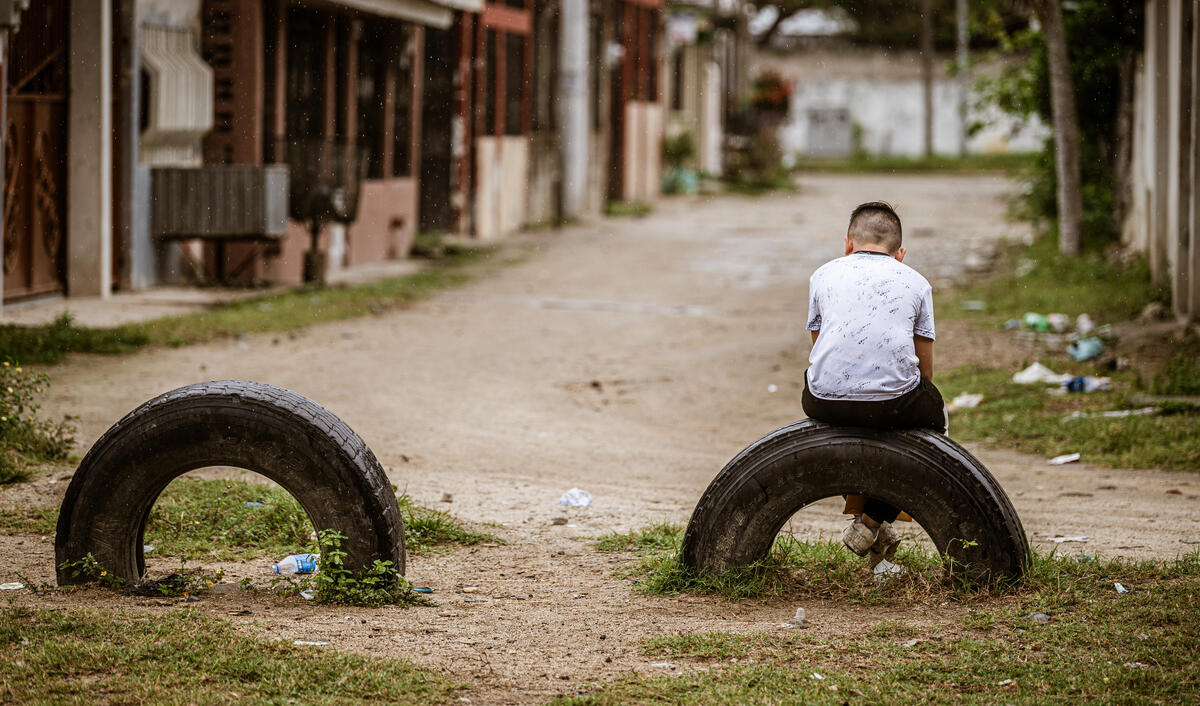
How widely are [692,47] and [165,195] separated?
24823mm

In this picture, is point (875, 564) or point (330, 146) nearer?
point (875, 564)

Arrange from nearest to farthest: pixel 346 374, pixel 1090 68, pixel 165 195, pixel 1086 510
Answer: pixel 1086 510 → pixel 346 374 → pixel 165 195 → pixel 1090 68

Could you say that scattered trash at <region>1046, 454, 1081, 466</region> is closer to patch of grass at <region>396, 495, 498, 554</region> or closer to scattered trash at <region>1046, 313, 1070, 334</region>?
patch of grass at <region>396, 495, 498, 554</region>

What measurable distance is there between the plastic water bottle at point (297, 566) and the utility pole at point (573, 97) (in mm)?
19367

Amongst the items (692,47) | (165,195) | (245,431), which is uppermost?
(692,47)

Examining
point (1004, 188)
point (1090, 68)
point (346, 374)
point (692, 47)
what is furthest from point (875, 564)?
point (692, 47)

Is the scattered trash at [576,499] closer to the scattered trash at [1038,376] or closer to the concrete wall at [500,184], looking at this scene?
the scattered trash at [1038,376]

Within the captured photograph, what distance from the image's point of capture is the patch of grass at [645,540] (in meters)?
5.82

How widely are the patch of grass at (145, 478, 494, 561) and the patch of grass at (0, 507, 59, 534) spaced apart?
40 cm

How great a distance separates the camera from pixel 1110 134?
17984 millimetres

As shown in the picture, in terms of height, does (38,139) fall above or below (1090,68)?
below

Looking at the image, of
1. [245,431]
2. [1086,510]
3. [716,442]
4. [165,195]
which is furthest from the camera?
[165,195]

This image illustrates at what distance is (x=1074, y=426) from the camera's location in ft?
27.9

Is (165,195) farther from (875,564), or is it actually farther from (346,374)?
(875,564)
